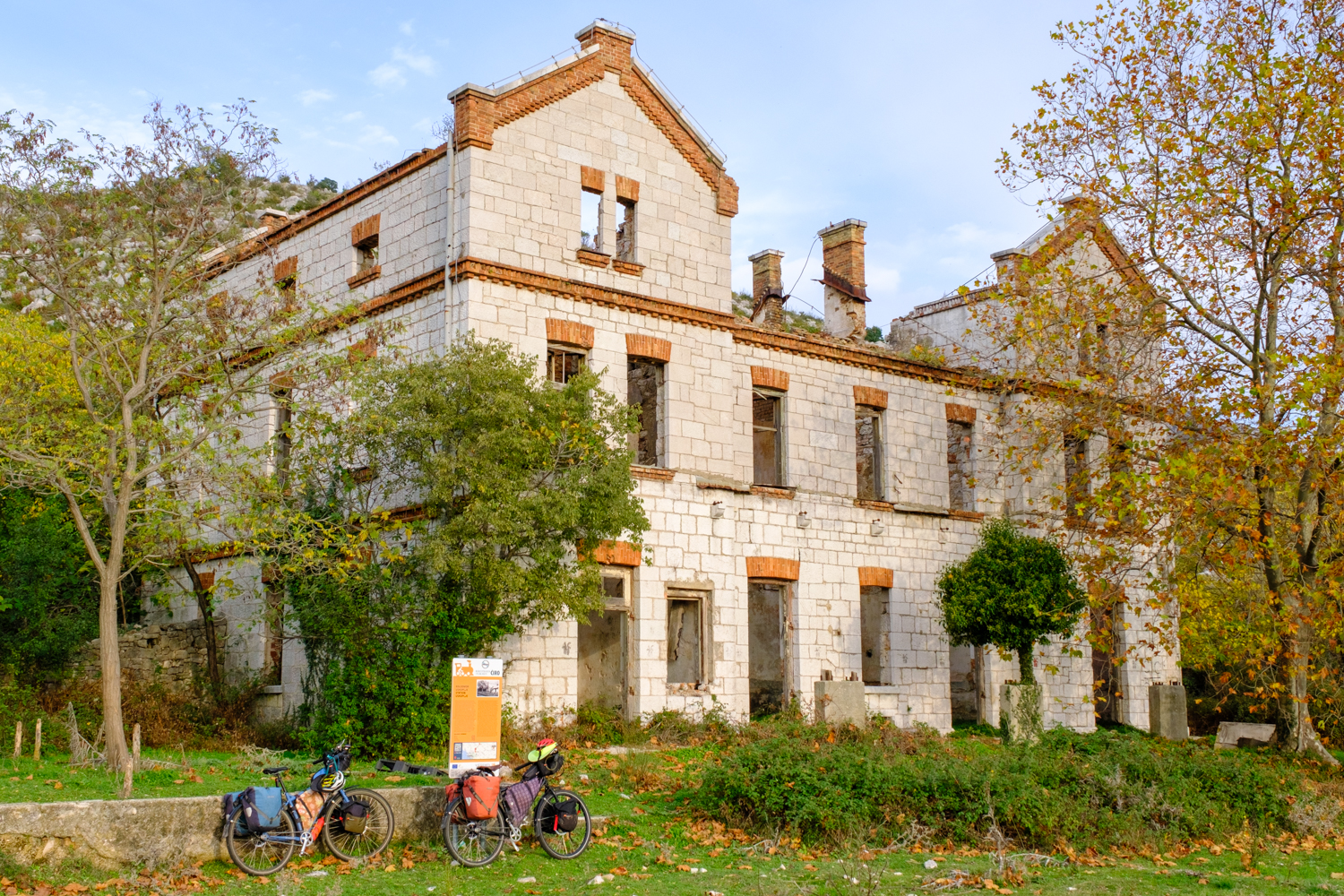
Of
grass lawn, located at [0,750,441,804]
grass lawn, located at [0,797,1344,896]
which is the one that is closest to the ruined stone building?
grass lawn, located at [0,750,441,804]

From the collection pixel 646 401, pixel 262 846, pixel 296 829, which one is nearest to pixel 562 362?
pixel 646 401

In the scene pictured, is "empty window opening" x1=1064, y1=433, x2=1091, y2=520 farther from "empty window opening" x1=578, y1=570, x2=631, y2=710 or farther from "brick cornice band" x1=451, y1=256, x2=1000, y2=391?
"empty window opening" x1=578, y1=570, x2=631, y2=710

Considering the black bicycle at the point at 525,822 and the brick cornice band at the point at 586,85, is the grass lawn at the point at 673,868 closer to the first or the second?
the black bicycle at the point at 525,822

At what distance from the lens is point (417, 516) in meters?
17.0

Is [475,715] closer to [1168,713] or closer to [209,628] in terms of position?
[209,628]

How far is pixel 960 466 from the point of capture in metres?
24.7

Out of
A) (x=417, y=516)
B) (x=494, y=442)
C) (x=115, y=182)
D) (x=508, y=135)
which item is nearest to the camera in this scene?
(x=115, y=182)

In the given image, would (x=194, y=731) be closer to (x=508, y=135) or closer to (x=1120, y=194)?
(x=508, y=135)

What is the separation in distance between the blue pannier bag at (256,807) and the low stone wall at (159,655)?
9584mm

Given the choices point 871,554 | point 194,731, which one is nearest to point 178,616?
point 194,731

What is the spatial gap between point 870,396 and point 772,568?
433cm

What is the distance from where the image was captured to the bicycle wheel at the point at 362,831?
10.2 meters

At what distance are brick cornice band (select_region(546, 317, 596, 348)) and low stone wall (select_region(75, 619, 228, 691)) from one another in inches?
305

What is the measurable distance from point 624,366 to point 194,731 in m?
8.12
